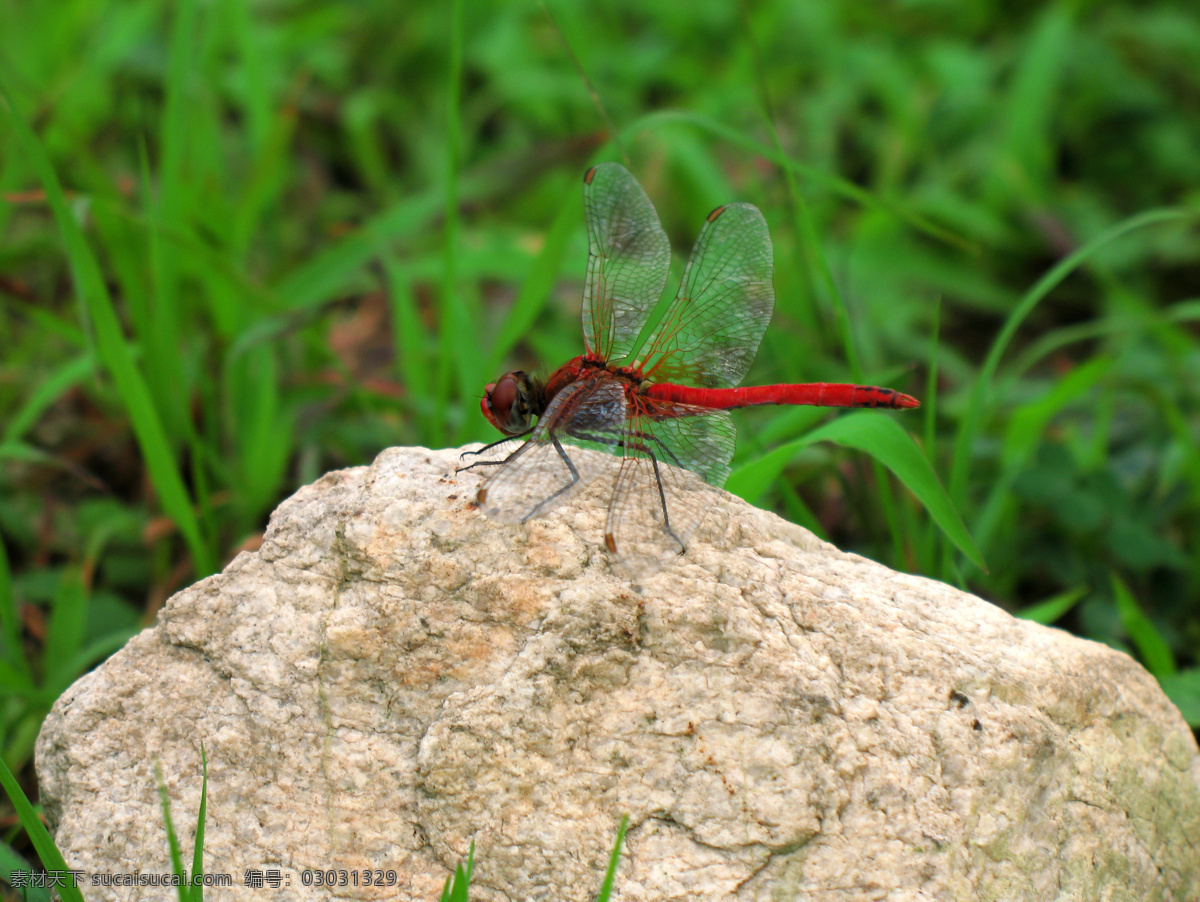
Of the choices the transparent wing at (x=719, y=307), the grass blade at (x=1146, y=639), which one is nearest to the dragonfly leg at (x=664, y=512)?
the transparent wing at (x=719, y=307)

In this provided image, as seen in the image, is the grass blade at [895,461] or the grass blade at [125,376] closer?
the grass blade at [895,461]

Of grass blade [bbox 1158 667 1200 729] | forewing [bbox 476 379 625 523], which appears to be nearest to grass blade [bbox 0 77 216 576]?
forewing [bbox 476 379 625 523]

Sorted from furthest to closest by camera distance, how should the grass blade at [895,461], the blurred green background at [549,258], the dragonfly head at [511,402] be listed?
the blurred green background at [549,258] < the dragonfly head at [511,402] < the grass blade at [895,461]

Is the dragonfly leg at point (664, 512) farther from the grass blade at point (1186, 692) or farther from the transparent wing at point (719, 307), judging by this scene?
the grass blade at point (1186, 692)

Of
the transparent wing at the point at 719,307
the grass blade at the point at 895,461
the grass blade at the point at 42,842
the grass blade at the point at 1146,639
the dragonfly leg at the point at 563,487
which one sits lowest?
the grass blade at the point at 1146,639

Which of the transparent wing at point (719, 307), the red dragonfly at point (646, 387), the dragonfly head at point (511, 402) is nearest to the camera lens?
the red dragonfly at point (646, 387)

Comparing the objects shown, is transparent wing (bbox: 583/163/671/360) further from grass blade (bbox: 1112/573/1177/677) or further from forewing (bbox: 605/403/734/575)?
grass blade (bbox: 1112/573/1177/677)

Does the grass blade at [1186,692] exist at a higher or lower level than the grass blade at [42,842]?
lower
